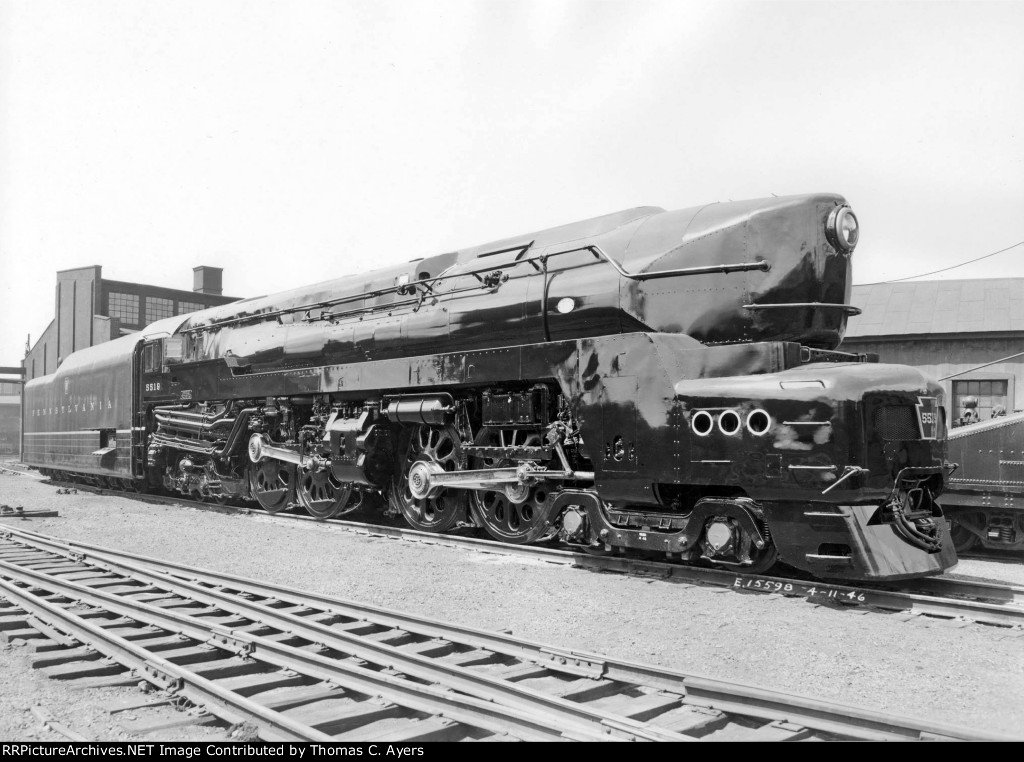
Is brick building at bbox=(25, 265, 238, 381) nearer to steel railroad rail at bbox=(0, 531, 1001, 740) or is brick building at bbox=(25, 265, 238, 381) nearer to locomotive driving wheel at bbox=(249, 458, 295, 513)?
locomotive driving wheel at bbox=(249, 458, 295, 513)

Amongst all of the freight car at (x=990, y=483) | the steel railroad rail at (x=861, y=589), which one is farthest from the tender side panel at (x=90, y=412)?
the freight car at (x=990, y=483)

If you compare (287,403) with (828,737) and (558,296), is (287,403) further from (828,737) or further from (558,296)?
(828,737)

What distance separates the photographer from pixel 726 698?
4043 mm

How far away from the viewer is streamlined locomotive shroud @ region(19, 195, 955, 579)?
6.74 m

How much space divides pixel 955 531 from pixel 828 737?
29.6 ft

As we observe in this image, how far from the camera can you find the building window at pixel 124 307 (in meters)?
39.5

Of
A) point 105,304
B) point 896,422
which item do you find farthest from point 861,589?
point 105,304

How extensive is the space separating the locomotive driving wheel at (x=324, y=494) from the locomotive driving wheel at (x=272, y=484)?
217 millimetres

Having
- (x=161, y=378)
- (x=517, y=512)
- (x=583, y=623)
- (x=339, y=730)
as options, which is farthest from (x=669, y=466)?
(x=161, y=378)

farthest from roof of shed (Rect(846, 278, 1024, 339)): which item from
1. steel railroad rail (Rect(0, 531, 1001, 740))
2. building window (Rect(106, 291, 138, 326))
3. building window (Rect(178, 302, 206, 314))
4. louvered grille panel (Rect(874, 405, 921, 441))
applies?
building window (Rect(106, 291, 138, 326))

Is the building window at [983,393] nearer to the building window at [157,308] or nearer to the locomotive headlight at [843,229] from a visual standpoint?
the locomotive headlight at [843,229]

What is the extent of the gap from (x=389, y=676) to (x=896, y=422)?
473 cm

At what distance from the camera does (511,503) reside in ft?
31.7

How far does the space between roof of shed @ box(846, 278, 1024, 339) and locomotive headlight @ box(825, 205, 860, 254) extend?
13.9 meters
